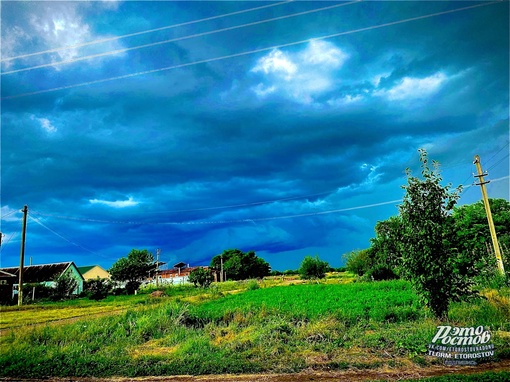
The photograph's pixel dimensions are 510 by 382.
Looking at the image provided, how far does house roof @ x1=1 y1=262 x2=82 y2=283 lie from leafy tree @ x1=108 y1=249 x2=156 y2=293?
5859mm

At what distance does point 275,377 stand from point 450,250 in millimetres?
7339

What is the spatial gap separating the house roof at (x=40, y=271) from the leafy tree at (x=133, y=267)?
5.86 metres

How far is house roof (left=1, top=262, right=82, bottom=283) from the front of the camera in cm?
4419

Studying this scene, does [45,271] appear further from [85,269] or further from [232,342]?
[232,342]

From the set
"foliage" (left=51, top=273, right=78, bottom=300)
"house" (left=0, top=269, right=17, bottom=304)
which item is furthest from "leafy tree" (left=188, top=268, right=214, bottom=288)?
"house" (left=0, top=269, right=17, bottom=304)

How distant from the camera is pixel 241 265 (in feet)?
222

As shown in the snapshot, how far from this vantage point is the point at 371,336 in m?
10.0

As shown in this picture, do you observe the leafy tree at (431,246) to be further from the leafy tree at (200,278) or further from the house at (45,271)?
the house at (45,271)

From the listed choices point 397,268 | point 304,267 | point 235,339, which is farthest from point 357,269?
point 235,339

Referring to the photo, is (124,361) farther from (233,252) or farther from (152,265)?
(233,252)

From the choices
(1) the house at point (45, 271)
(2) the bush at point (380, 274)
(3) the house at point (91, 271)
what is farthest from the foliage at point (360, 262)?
(3) the house at point (91, 271)

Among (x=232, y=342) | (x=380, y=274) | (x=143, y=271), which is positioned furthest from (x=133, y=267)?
(x=232, y=342)

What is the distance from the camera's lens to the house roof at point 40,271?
44188 millimetres

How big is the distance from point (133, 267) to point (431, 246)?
139 feet
